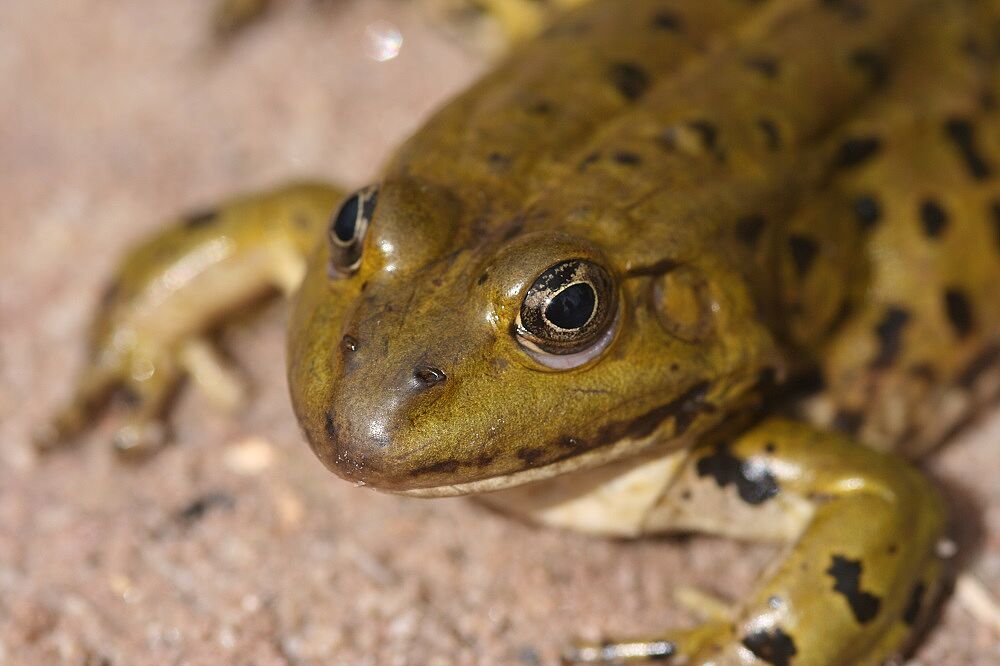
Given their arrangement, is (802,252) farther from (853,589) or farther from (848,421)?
(853,589)

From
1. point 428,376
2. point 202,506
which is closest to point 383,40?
point 202,506

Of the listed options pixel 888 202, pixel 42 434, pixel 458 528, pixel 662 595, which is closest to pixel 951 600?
pixel 662 595

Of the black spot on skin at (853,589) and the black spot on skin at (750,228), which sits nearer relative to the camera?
the black spot on skin at (853,589)

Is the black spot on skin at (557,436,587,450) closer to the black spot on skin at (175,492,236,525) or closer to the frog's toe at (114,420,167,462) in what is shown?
the black spot on skin at (175,492,236,525)

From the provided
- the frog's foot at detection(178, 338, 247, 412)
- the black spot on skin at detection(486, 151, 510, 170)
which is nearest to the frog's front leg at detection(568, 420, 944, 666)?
the black spot on skin at detection(486, 151, 510, 170)

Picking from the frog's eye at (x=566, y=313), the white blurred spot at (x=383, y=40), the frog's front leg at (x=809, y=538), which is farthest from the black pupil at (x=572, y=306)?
the white blurred spot at (x=383, y=40)

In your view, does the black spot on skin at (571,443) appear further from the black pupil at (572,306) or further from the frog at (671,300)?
the black pupil at (572,306)
